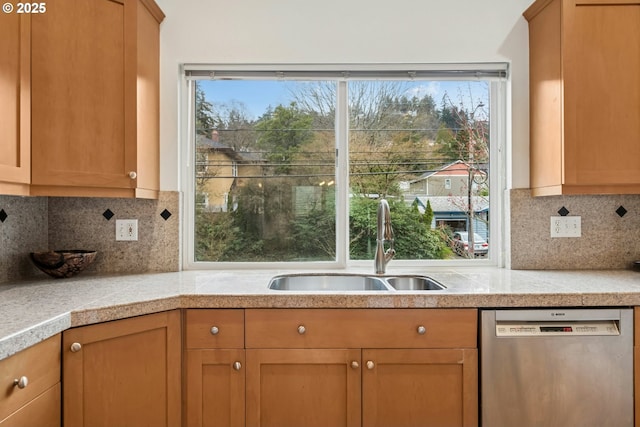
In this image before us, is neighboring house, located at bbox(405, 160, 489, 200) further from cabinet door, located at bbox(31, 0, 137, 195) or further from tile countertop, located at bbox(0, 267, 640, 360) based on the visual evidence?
cabinet door, located at bbox(31, 0, 137, 195)

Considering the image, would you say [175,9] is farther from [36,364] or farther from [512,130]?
[512,130]

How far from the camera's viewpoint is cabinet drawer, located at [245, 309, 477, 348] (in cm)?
149

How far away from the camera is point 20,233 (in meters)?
1.87

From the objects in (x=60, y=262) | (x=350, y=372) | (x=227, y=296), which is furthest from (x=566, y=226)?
(x=60, y=262)

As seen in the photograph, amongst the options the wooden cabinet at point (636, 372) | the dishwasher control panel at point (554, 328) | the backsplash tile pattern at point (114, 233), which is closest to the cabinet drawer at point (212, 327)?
the backsplash tile pattern at point (114, 233)

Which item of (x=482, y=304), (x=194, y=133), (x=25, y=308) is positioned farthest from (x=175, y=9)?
(x=482, y=304)

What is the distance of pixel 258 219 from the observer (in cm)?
220

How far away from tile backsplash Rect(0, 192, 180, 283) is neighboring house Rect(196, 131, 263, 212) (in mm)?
159

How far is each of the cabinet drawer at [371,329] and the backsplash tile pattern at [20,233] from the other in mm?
1218

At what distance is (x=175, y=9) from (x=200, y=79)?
0.38m

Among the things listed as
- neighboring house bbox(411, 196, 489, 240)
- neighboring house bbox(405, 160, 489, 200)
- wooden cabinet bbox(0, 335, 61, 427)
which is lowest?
wooden cabinet bbox(0, 335, 61, 427)

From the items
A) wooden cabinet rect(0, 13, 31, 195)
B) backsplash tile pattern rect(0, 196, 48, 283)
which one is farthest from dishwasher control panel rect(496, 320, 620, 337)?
backsplash tile pattern rect(0, 196, 48, 283)

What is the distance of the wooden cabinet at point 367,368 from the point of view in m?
1.49

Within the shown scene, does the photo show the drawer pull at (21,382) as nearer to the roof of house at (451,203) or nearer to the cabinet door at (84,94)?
the cabinet door at (84,94)
